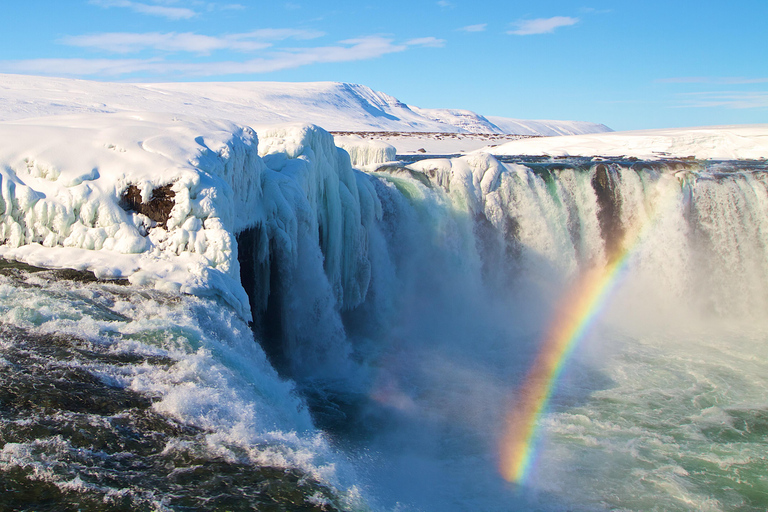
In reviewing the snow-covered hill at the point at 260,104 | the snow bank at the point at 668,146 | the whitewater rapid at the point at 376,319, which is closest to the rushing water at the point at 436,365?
the whitewater rapid at the point at 376,319

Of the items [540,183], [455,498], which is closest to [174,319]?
[455,498]

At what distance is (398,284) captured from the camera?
12.5 meters

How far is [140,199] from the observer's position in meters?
6.50

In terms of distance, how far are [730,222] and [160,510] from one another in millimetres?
16141

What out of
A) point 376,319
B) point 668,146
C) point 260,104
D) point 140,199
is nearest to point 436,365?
point 376,319

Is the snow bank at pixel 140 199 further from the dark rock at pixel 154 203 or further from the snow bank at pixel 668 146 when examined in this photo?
the snow bank at pixel 668 146

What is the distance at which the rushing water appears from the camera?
152 inches

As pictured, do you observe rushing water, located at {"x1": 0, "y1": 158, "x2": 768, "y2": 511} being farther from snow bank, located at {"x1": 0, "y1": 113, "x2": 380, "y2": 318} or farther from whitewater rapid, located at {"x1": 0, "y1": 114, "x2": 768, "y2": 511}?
snow bank, located at {"x1": 0, "y1": 113, "x2": 380, "y2": 318}

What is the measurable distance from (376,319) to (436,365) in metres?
1.83

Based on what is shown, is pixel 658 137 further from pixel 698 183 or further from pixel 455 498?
pixel 455 498

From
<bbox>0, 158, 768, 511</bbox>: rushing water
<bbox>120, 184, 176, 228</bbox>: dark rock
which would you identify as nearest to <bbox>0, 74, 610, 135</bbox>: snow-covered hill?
<bbox>0, 158, 768, 511</bbox>: rushing water

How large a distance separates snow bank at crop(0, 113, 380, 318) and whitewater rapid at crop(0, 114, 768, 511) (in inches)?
1.2

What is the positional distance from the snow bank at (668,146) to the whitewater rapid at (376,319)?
26.1 feet

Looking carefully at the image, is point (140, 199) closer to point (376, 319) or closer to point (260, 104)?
point (376, 319)
